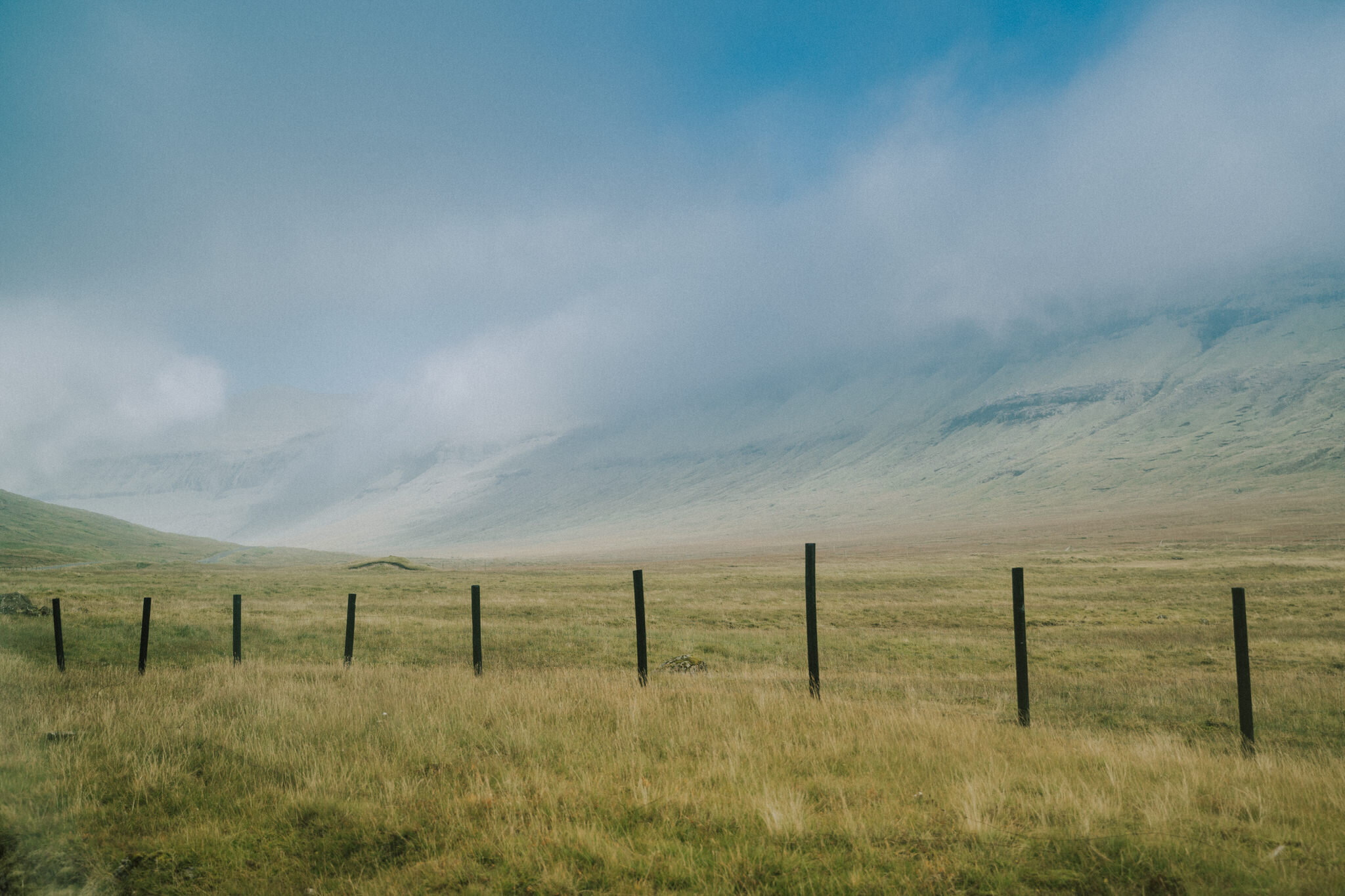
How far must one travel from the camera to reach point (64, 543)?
16162cm

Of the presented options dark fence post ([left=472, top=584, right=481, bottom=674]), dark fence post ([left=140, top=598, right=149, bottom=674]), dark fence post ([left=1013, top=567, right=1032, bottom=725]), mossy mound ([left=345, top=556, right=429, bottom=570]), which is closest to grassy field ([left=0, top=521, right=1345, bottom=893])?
dark fence post ([left=140, top=598, right=149, bottom=674])

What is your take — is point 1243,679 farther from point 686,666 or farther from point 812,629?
point 686,666

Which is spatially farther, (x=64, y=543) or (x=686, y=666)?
(x=64, y=543)

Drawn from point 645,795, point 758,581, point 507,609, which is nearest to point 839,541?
point 758,581

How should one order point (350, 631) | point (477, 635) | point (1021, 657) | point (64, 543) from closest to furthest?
point (1021, 657)
point (477, 635)
point (350, 631)
point (64, 543)

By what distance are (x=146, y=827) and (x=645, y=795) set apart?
4.05 metres

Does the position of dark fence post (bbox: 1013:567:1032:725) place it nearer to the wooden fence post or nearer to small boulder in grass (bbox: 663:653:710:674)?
small boulder in grass (bbox: 663:653:710:674)

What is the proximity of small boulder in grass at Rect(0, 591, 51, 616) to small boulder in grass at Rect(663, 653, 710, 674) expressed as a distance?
23503mm

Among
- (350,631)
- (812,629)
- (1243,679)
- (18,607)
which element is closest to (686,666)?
(812,629)

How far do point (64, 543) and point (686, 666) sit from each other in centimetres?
20476

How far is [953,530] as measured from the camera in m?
153

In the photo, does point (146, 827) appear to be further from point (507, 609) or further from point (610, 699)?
point (507, 609)

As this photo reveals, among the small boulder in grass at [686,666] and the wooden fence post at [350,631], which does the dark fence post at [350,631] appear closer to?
the wooden fence post at [350,631]

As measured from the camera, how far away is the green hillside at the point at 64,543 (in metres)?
122
